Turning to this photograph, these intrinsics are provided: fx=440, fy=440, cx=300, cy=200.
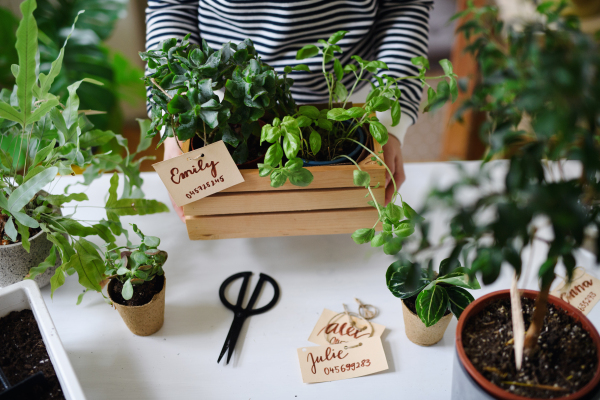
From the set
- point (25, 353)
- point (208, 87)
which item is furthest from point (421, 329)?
point (25, 353)

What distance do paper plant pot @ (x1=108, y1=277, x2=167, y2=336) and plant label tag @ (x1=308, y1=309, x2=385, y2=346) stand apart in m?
0.30

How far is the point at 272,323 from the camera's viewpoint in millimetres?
889

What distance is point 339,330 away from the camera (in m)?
0.87

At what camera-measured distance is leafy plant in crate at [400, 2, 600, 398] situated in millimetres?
370

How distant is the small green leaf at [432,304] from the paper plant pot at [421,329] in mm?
42

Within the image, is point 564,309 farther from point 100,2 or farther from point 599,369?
point 100,2

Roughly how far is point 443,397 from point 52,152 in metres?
0.86

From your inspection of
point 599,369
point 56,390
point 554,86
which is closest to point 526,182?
point 554,86

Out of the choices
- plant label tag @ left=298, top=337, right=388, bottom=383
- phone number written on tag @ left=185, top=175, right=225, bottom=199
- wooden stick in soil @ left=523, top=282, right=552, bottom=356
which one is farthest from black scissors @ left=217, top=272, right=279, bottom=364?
wooden stick in soil @ left=523, top=282, right=552, bottom=356

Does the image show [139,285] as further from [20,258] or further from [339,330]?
[339,330]

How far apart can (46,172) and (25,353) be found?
0.31 m

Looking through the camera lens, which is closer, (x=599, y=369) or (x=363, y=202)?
(x=599, y=369)

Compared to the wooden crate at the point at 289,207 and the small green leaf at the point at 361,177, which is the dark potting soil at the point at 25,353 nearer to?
the wooden crate at the point at 289,207

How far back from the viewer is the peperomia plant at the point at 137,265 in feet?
2.56
